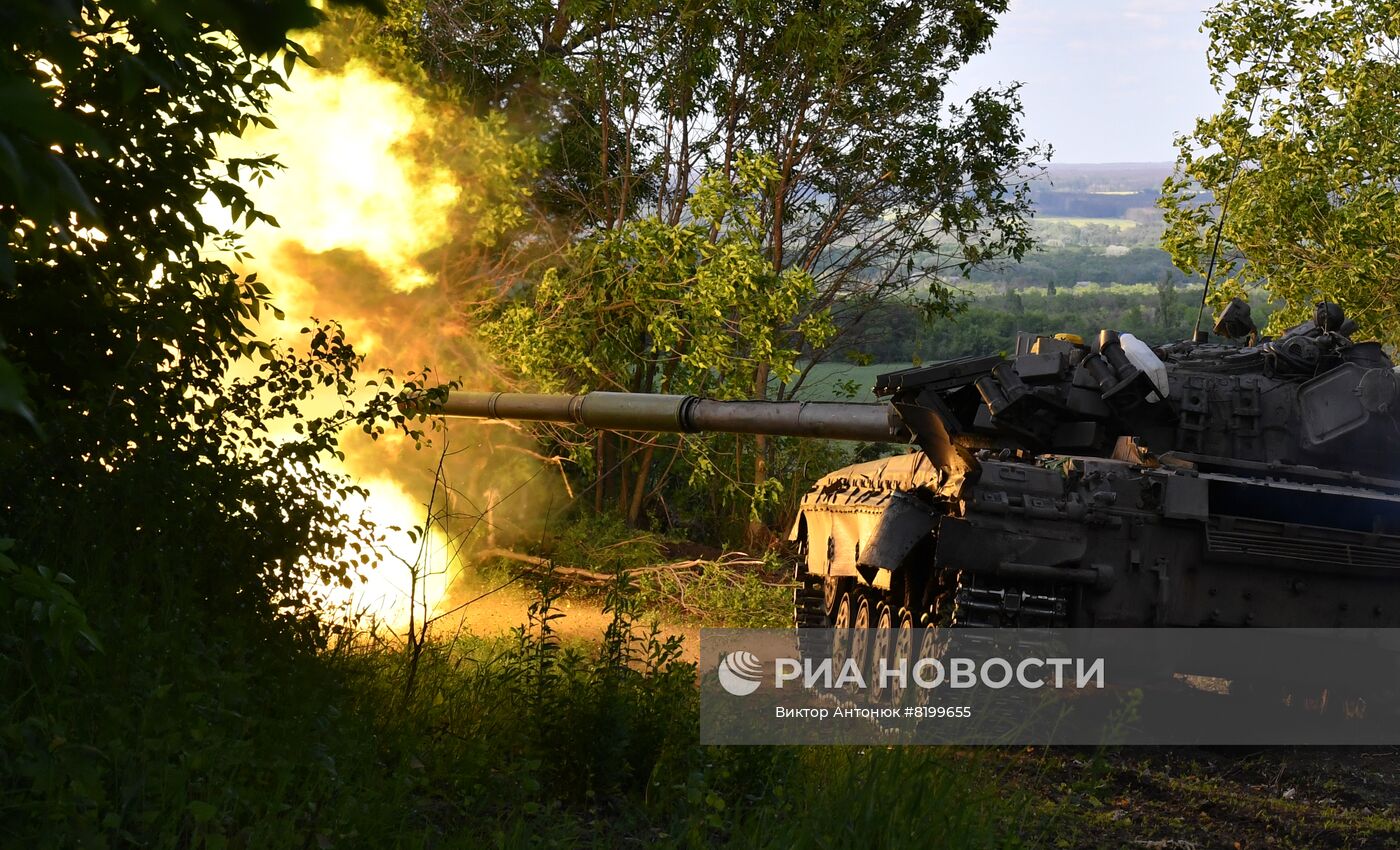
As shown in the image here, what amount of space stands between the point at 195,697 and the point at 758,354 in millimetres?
12036

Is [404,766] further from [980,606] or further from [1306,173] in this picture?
[1306,173]

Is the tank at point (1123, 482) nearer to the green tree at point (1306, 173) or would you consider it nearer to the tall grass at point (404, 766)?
the tall grass at point (404, 766)

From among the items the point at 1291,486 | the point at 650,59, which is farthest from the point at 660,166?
the point at 1291,486

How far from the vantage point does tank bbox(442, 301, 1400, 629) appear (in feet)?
30.5

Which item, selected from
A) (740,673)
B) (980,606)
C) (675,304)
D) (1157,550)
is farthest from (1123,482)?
(675,304)

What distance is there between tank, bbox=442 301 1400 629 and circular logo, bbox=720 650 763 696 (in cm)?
91

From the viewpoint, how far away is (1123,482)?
9.38 metres

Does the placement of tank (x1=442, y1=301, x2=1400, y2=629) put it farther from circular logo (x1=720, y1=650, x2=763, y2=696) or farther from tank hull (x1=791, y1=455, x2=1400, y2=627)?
circular logo (x1=720, y1=650, x2=763, y2=696)

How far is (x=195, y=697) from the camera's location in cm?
529

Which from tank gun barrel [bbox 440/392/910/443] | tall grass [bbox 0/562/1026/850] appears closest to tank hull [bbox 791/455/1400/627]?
tall grass [bbox 0/562/1026/850]

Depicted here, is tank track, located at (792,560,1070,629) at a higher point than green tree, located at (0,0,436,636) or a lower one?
lower

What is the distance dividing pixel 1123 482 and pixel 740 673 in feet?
10.6

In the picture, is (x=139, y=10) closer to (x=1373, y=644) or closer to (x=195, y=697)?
(x=195, y=697)

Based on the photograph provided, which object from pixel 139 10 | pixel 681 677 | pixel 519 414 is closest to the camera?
pixel 139 10
